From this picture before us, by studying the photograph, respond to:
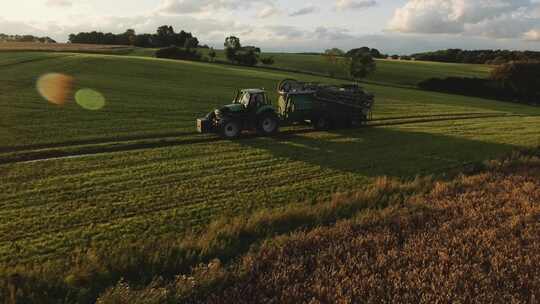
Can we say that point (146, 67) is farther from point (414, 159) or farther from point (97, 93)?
point (414, 159)

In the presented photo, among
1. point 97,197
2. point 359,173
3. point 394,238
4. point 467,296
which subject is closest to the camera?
point 467,296

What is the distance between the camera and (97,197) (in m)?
11.5

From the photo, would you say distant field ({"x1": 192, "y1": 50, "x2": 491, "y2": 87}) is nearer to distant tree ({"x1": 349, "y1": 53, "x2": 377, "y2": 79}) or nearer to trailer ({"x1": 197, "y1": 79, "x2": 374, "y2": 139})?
distant tree ({"x1": 349, "y1": 53, "x2": 377, "y2": 79})

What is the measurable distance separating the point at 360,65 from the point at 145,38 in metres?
74.9

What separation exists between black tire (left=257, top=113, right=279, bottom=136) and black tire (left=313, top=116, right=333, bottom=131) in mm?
2952

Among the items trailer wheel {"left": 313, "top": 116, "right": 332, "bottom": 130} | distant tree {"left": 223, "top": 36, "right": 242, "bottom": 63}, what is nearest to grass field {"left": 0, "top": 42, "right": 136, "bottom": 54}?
distant tree {"left": 223, "top": 36, "right": 242, "bottom": 63}

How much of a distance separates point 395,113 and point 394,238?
23.0 metres

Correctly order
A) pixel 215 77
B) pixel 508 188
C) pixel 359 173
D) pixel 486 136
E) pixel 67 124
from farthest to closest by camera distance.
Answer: pixel 215 77
pixel 486 136
pixel 67 124
pixel 359 173
pixel 508 188

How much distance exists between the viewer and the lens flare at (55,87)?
91.5 ft

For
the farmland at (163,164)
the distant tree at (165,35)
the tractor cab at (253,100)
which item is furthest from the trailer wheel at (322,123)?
the distant tree at (165,35)

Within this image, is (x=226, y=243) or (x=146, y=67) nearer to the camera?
(x=226, y=243)

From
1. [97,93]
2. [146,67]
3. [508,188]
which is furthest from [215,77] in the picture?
[508,188]

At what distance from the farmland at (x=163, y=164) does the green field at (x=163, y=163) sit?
0.04 m

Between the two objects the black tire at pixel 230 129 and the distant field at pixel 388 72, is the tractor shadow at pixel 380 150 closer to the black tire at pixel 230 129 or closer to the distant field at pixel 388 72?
the black tire at pixel 230 129
